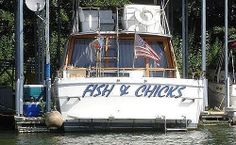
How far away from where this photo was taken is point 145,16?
20422 millimetres

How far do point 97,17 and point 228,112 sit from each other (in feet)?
15.9

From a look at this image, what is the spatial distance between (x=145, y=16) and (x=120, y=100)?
10.6 ft

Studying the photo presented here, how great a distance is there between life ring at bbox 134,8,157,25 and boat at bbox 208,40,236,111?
3.65m

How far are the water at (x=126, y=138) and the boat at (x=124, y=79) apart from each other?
46 cm

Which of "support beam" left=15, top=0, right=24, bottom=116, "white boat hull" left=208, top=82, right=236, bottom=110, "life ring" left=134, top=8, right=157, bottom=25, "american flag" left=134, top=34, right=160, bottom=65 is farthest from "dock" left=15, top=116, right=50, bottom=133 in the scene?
"white boat hull" left=208, top=82, right=236, bottom=110

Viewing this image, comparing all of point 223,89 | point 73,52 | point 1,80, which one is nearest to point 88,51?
point 73,52

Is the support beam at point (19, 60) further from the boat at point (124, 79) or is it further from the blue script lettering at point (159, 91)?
the blue script lettering at point (159, 91)

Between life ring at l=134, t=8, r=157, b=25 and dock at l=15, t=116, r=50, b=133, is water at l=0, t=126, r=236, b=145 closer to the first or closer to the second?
dock at l=15, t=116, r=50, b=133

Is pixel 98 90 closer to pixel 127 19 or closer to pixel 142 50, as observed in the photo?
pixel 142 50

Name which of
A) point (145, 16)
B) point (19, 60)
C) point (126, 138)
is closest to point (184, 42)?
point (145, 16)

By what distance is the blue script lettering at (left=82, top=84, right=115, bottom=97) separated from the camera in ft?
59.6

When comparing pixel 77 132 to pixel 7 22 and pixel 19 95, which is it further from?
pixel 7 22

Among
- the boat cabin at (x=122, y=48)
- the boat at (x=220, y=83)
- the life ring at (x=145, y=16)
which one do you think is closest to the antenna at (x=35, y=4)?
the boat cabin at (x=122, y=48)

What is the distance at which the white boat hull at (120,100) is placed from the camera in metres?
18.2
